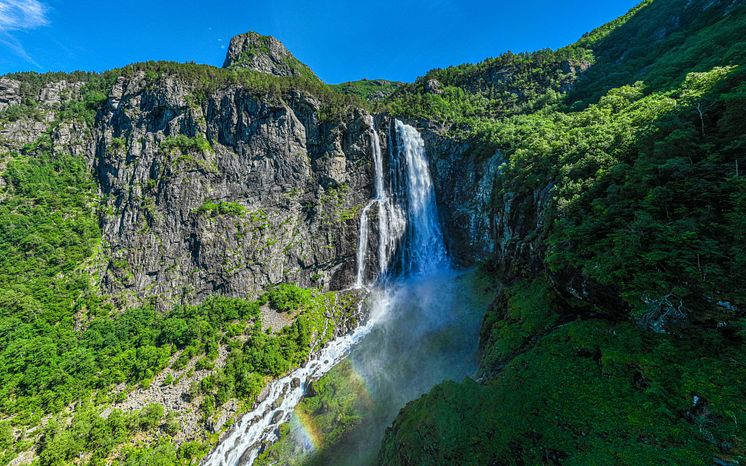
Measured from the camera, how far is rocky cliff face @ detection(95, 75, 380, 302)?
39906 millimetres

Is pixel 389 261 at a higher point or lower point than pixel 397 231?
lower

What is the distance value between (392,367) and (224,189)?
127 feet

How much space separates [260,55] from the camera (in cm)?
8156

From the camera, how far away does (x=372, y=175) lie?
46.4 metres

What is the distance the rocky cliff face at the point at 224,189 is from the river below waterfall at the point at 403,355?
1240cm

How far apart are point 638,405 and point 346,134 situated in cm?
4695

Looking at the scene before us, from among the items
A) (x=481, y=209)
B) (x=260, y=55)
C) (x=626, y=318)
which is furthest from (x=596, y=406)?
(x=260, y=55)

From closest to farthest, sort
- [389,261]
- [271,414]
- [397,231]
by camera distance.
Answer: [271,414] → [389,261] → [397,231]

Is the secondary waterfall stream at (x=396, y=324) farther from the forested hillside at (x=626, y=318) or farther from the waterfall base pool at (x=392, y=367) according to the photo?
the forested hillside at (x=626, y=318)

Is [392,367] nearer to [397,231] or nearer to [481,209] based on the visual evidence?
[397,231]

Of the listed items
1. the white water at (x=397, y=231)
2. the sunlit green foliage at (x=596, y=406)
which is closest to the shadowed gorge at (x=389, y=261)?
the sunlit green foliage at (x=596, y=406)

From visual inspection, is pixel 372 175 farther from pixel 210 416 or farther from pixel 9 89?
pixel 9 89

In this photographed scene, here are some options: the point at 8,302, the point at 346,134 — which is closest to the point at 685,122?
the point at 346,134

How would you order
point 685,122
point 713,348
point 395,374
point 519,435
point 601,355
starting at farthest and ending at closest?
point 395,374 → point 685,122 → point 601,355 → point 519,435 → point 713,348
